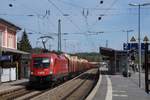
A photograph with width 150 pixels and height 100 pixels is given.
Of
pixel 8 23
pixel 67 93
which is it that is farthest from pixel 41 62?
pixel 8 23

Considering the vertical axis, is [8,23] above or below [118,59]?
above

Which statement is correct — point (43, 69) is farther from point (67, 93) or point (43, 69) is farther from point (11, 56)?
point (11, 56)

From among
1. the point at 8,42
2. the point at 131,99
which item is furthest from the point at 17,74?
the point at 131,99

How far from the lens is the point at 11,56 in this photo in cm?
4662

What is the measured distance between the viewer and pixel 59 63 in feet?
144

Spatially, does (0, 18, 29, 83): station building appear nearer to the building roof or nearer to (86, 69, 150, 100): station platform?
the building roof

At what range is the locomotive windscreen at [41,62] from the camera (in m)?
39.6

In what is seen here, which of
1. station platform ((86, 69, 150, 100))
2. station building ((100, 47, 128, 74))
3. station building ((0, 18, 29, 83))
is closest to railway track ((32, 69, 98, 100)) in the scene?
station platform ((86, 69, 150, 100))

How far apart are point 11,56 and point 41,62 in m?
7.64

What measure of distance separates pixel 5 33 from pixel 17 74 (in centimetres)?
483

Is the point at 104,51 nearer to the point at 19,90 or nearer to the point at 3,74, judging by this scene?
the point at 3,74

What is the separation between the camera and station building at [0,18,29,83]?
47.9m

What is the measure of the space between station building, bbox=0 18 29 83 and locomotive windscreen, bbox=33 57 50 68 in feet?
21.5

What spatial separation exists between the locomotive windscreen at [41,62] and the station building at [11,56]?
258 inches
